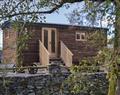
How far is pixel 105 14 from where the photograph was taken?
8203 mm

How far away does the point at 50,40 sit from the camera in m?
29.4

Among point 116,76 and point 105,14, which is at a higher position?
point 105,14

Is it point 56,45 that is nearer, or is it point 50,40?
point 50,40

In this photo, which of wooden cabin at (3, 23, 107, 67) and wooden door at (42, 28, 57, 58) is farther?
wooden door at (42, 28, 57, 58)

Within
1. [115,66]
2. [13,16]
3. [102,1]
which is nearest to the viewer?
[115,66]

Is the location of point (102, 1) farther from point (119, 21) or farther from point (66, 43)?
point (66, 43)

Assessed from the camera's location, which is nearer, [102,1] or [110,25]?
[110,25]

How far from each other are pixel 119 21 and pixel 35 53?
21437 mm

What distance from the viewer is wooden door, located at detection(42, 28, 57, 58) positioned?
96.2 ft

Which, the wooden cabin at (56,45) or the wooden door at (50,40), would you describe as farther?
the wooden door at (50,40)

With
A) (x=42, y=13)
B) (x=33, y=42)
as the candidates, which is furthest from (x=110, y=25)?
(x=33, y=42)

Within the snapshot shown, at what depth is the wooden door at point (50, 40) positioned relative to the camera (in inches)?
1155

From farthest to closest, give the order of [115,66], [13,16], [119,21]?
[13,16]
[115,66]
[119,21]

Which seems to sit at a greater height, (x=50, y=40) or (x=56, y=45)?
(x=50, y=40)
